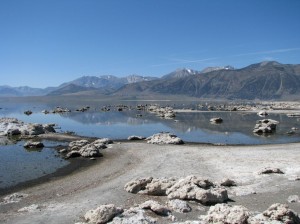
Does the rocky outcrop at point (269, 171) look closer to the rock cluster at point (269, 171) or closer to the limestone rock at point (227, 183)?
the rock cluster at point (269, 171)

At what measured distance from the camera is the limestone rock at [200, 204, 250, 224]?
52.2 feet

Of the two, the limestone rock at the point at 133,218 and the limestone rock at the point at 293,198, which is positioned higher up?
the limestone rock at the point at 133,218

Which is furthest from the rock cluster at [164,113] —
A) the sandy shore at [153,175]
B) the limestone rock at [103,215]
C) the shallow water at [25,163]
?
the limestone rock at [103,215]

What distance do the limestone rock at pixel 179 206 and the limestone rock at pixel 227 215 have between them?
1.73 m

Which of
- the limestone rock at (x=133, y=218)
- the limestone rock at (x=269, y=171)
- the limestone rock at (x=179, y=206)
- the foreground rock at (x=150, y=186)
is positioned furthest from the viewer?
the limestone rock at (x=269, y=171)

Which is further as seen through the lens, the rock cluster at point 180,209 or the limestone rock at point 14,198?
the limestone rock at point 14,198

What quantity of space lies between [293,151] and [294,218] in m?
22.1

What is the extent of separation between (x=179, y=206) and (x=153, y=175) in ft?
29.5

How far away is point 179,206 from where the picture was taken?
1911cm

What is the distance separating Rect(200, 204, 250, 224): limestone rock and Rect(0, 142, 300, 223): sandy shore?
58.6 inches

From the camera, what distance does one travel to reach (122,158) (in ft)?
117

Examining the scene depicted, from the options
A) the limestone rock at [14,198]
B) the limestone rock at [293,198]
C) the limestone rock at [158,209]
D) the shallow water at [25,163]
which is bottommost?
the shallow water at [25,163]

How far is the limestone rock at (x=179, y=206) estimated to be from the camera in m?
18.9

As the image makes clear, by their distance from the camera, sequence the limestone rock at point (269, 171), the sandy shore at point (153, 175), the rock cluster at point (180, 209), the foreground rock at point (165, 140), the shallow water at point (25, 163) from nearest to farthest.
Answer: the rock cluster at point (180, 209) → the sandy shore at point (153, 175) → the limestone rock at point (269, 171) → the shallow water at point (25, 163) → the foreground rock at point (165, 140)
